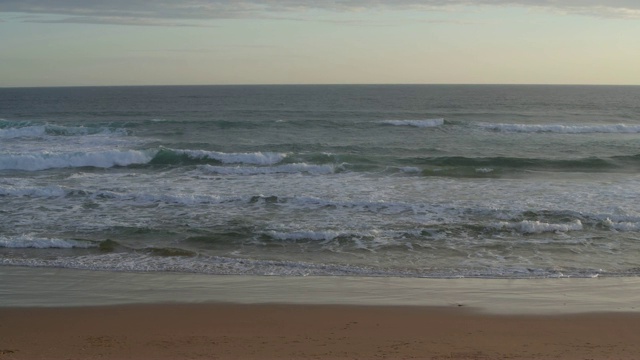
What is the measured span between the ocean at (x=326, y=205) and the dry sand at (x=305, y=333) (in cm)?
209

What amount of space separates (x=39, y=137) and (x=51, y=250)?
22609mm

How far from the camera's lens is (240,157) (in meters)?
24.9

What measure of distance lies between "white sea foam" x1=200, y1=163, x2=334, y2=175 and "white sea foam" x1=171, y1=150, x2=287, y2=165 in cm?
159

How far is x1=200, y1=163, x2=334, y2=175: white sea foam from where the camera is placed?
22.0m

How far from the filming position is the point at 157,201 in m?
16.7

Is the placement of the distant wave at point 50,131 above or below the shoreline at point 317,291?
above

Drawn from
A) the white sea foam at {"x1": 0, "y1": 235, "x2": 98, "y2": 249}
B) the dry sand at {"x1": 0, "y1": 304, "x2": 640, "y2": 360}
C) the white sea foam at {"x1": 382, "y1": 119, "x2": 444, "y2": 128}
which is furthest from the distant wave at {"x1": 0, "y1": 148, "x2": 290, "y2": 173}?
the dry sand at {"x1": 0, "y1": 304, "x2": 640, "y2": 360}

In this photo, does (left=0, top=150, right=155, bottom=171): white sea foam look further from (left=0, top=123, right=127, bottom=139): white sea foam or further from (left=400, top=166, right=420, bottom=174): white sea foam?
(left=400, top=166, right=420, bottom=174): white sea foam

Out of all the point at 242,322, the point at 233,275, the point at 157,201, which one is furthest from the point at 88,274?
the point at 157,201

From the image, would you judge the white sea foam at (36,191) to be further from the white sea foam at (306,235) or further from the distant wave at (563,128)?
the distant wave at (563,128)

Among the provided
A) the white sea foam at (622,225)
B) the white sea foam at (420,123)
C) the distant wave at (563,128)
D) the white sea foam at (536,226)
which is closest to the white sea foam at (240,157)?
the white sea foam at (536,226)

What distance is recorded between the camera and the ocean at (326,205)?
38.0ft

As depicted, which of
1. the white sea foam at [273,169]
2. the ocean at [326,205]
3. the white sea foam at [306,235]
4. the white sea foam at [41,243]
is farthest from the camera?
the white sea foam at [273,169]

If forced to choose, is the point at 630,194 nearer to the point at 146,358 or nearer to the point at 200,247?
the point at 200,247
